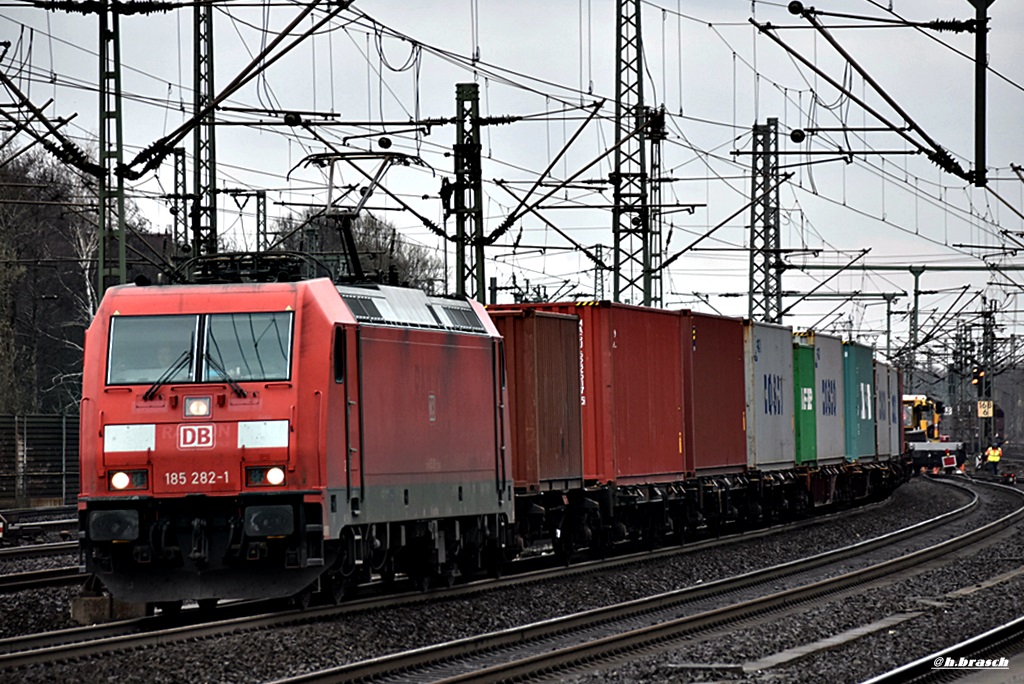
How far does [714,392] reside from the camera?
1126 inches

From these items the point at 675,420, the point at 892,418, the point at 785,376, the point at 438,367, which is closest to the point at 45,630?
the point at 438,367

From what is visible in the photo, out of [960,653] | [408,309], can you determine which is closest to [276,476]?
[408,309]

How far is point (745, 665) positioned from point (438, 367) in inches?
232

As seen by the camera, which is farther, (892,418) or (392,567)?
(892,418)

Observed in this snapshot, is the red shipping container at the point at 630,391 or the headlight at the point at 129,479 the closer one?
the headlight at the point at 129,479

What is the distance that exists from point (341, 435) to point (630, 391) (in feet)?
31.0

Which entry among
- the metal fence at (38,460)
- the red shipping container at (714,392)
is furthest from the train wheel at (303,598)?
the metal fence at (38,460)

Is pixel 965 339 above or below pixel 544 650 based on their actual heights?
above

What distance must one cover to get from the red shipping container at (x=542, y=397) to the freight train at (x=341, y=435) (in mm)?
26

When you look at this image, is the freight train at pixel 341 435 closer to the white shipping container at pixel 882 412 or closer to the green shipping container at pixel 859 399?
the green shipping container at pixel 859 399

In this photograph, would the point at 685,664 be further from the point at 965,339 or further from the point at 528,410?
the point at 965,339

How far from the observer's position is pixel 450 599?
18.3 metres

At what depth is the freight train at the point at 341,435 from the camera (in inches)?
607

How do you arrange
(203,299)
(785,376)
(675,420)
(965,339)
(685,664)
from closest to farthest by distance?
(685,664) → (203,299) → (675,420) → (785,376) → (965,339)
